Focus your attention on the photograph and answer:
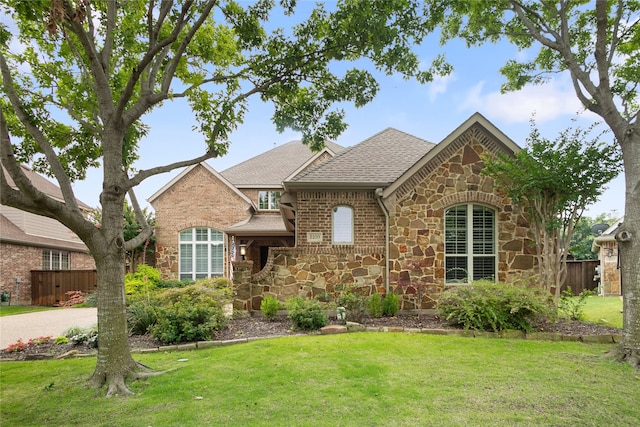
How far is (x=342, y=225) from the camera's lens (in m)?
11.9

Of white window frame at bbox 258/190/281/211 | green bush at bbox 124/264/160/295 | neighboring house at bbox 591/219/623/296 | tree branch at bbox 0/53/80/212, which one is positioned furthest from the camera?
white window frame at bbox 258/190/281/211

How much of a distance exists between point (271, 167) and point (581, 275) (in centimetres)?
1826

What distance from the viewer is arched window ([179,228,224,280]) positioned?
21203mm

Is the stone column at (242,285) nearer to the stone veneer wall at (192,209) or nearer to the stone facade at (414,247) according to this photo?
the stone facade at (414,247)

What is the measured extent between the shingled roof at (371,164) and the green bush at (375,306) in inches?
125

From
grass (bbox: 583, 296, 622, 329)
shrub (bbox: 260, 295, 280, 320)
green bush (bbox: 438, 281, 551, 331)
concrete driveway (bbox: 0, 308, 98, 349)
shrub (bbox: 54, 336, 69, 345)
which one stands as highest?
green bush (bbox: 438, 281, 551, 331)

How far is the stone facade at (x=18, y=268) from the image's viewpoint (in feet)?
61.6

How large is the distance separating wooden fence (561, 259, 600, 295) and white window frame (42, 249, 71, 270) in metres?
27.8

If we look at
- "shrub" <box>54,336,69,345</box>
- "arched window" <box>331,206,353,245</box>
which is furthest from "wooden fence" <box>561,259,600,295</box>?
"shrub" <box>54,336,69,345</box>

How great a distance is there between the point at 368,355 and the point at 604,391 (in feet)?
11.1

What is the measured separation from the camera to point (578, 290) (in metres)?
20.7

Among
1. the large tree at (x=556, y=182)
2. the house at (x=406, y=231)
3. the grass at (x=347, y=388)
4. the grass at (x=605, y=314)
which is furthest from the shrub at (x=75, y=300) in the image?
the grass at (x=605, y=314)

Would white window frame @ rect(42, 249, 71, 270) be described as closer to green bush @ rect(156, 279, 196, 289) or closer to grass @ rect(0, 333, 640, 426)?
green bush @ rect(156, 279, 196, 289)

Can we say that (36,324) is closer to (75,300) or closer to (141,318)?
(141,318)
